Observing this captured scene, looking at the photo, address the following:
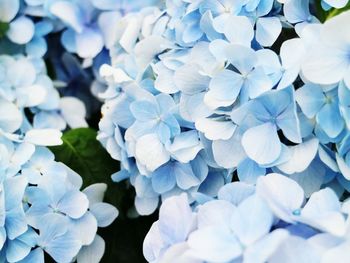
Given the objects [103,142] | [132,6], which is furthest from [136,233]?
[132,6]

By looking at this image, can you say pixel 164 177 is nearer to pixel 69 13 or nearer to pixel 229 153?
pixel 229 153

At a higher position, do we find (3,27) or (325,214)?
(325,214)

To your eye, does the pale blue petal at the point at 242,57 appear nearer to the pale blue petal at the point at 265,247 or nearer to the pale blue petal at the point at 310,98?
the pale blue petal at the point at 310,98

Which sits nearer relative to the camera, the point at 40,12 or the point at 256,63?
the point at 256,63

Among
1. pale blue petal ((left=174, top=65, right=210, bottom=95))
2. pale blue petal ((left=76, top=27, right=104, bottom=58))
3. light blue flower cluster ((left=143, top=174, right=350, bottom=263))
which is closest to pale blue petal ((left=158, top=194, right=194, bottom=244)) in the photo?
light blue flower cluster ((left=143, top=174, right=350, bottom=263))

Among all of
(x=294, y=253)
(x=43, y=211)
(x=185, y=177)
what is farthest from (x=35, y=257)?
(x=294, y=253)

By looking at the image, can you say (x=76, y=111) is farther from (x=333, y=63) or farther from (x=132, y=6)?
(x=333, y=63)

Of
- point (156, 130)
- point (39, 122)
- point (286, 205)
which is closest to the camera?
point (286, 205)
